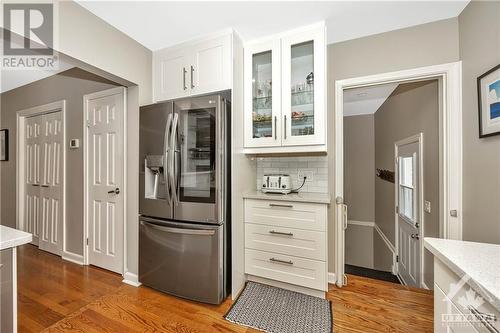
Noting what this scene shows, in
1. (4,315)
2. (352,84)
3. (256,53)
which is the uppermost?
(256,53)

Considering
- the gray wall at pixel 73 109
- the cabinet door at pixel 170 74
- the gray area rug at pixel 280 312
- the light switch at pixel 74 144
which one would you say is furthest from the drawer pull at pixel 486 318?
the light switch at pixel 74 144

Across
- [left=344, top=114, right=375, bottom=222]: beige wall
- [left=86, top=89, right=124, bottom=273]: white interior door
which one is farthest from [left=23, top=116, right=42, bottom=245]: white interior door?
[left=344, top=114, right=375, bottom=222]: beige wall

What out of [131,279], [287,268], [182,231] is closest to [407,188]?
[287,268]

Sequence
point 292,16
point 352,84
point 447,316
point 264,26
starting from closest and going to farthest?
point 447,316
point 292,16
point 264,26
point 352,84

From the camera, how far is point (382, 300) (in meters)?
1.89

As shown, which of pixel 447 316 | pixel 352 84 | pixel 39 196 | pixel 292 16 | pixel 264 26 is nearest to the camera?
pixel 447 316

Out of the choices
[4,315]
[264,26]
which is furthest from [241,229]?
[264,26]

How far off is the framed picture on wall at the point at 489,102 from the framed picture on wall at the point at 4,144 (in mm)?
5974

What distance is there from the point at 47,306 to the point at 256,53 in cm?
303

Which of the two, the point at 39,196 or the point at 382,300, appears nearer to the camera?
the point at 382,300

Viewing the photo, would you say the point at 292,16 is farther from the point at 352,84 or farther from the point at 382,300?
the point at 382,300

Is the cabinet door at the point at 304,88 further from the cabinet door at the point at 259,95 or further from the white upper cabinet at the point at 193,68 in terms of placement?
the white upper cabinet at the point at 193,68

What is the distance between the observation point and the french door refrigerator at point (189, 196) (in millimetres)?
1791

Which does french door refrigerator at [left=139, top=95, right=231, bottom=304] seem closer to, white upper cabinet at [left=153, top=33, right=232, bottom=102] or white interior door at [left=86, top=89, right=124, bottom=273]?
white upper cabinet at [left=153, top=33, right=232, bottom=102]
